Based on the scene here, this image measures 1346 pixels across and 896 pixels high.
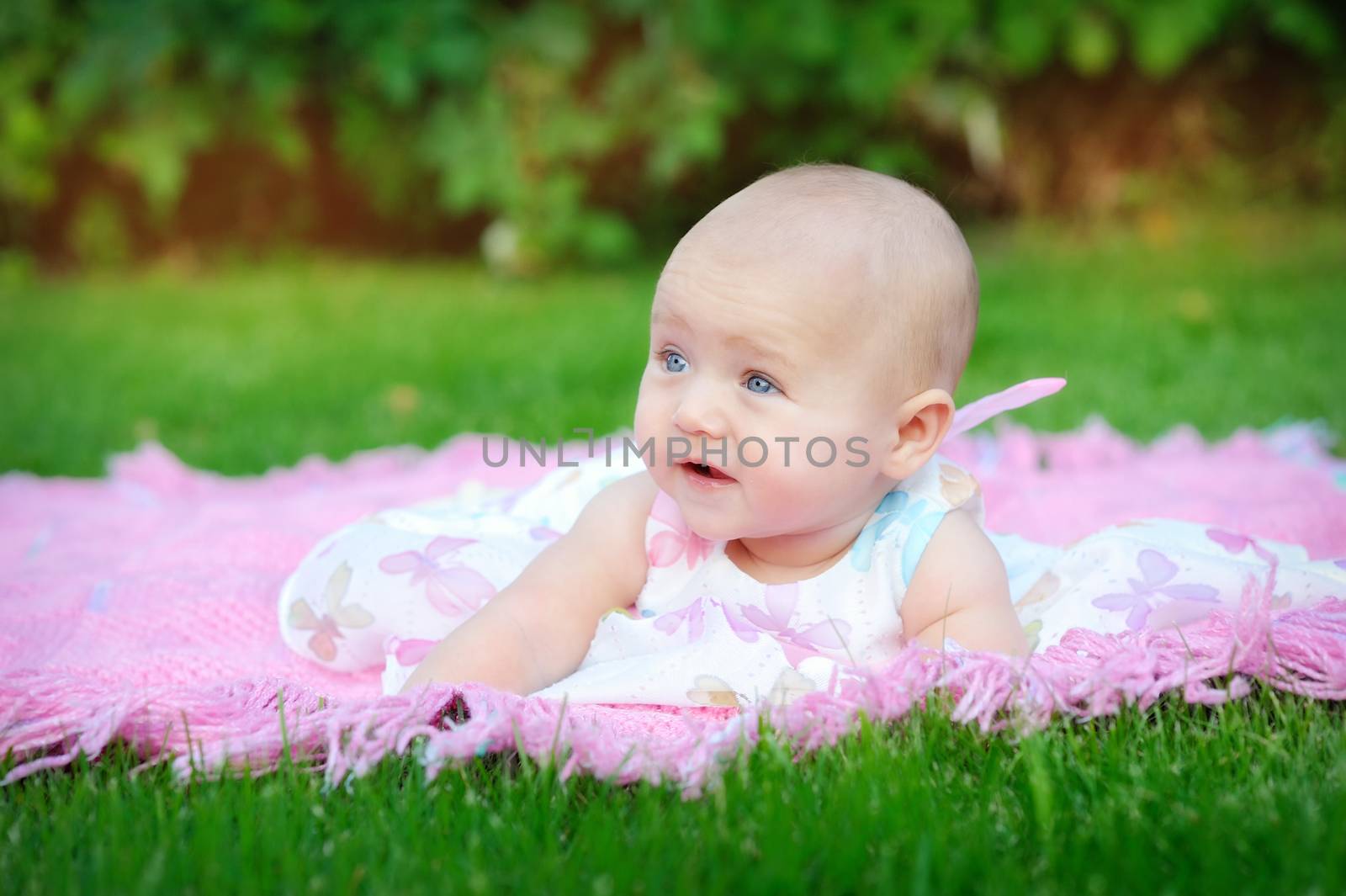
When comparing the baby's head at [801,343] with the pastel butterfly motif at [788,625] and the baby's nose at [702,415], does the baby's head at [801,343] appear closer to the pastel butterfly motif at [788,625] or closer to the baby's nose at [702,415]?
the baby's nose at [702,415]

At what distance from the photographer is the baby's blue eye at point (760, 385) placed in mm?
1583

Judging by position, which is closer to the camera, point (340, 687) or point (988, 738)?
point (988, 738)

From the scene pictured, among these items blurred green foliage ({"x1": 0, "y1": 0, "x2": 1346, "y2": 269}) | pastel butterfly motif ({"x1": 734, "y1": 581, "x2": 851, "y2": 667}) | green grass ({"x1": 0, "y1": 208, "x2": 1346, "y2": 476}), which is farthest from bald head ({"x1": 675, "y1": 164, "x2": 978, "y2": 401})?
blurred green foliage ({"x1": 0, "y1": 0, "x2": 1346, "y2": 269})

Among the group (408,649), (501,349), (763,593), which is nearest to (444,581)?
(408,649)

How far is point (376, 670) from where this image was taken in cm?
189

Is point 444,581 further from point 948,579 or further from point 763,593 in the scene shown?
point 948,579

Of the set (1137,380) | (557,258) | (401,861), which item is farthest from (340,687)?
(557,258)

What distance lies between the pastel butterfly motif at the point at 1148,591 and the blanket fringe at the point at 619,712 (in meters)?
0.17

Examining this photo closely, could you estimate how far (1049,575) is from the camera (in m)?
1.91

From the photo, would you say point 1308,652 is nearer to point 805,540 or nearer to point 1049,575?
point 1049,575

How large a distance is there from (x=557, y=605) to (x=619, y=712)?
0.19 metres

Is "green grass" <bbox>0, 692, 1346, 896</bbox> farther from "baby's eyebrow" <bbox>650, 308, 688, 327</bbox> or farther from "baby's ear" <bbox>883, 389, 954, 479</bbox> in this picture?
"baby's eyebrow" <bbox>650, 308, 688, 327</bbox>

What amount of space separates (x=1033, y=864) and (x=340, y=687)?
1.01 metres

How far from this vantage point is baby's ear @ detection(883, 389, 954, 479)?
1.63 meters
